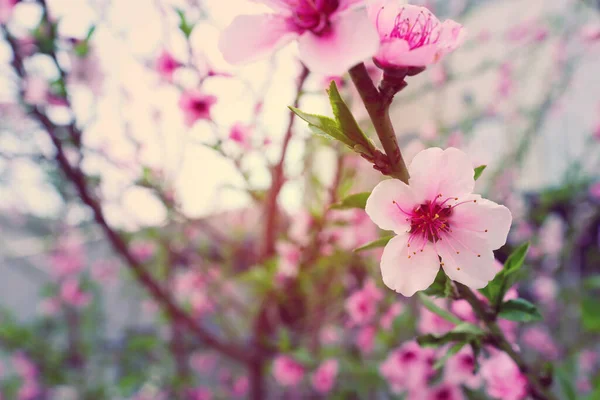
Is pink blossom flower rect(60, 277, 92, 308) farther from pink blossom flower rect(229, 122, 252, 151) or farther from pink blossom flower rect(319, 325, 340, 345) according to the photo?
pink blossom flower rect(229, 122, 252, 151)

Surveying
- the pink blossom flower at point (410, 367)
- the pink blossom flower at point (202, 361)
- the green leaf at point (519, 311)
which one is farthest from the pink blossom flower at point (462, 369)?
the pink blossom flower at point (202, 361)

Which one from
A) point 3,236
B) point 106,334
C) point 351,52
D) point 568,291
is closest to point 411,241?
point 351,52

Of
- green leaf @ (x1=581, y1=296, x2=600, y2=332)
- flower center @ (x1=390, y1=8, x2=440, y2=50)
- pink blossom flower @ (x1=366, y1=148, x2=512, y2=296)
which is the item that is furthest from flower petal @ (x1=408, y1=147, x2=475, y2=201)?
green leaf @ (x1=581, y1=296, x2=600, y2=332)

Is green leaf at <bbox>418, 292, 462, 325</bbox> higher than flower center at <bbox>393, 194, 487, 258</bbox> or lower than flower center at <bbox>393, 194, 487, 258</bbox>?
lower

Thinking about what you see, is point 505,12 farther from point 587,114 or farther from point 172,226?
point 172,226

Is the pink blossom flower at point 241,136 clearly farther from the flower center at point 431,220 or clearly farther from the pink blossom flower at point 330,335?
the pink blossom flower at point 330,335

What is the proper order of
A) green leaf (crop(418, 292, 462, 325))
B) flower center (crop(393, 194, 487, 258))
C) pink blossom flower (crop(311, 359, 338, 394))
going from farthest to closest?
pink blossom flower (crop(311, 359, 338, 394))
green leaf (crop(418, 292, 462, 325))
flower center (crop(393, 194, 487, 258))
